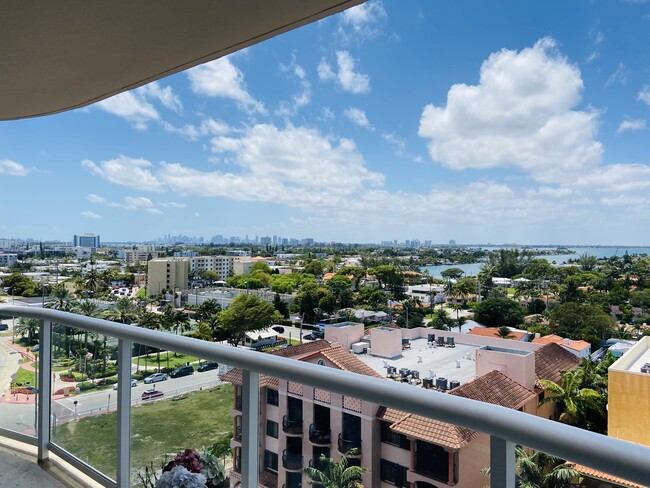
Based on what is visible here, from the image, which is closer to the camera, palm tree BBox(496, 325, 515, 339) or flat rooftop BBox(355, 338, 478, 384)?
flat rooftop BBox(355, 338, 478, 384)

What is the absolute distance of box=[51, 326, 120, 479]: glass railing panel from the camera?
4.96ft

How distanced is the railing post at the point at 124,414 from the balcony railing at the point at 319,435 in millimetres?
825

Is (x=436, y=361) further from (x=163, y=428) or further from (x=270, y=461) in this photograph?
(x=270, y=461)

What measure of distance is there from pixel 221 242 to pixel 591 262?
4018 cm

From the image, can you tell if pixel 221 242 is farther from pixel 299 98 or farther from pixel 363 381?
pixel 363 381

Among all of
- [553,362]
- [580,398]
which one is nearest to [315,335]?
[553,362]

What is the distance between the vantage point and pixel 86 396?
1647 millimetres

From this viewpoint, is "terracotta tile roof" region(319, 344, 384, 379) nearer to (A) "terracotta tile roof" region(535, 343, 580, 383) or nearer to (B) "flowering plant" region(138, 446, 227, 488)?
(B) "flowering plant" region(138, 446, 227, 488)

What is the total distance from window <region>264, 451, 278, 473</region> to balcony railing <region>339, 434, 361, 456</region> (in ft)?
0.80

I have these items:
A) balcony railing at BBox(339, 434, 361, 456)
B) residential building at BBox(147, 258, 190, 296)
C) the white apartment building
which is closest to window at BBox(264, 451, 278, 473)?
balcony railing at BBox(339, 434, 361, 456)

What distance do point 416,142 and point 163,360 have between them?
51946 mm

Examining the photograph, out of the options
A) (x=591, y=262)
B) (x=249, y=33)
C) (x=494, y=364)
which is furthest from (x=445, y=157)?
(x=249, y=33)

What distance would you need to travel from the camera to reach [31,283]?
14875mm

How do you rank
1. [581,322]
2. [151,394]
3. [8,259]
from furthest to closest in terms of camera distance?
1. [581,322]
2. [8,259]
3. [151,394]
